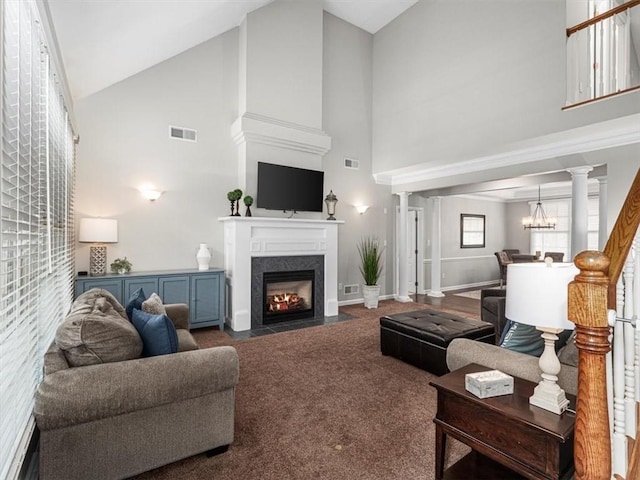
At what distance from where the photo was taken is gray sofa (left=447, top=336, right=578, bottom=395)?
5.66ft

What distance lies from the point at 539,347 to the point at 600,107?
3.22 m

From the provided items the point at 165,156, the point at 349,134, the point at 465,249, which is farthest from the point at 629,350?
the point at 465,249

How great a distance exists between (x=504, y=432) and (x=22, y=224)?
95.9 inches

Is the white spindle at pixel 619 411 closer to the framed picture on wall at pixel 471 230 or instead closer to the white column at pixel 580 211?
the white column at pixel 580 211

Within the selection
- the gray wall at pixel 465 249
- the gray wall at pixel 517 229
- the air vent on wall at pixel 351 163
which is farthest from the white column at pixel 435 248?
the gray wall at pixel 517 229

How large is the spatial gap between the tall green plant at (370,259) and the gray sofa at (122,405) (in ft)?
14.5

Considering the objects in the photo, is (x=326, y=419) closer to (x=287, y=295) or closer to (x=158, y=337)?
(x=158, y=337)

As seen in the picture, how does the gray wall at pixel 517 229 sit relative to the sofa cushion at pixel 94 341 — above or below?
above

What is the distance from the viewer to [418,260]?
26.0 feet

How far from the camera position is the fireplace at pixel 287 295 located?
16.6 ft

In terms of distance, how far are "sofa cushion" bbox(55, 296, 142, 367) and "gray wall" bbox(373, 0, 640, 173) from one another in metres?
4.91

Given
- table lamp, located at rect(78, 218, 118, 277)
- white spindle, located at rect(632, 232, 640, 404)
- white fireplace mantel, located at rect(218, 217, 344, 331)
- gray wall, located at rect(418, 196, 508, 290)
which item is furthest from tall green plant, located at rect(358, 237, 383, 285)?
white spindle, located at rect(632, 232, 640, 404)

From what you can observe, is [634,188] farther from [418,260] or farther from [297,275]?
[418,260]

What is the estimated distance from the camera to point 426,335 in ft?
10.5
